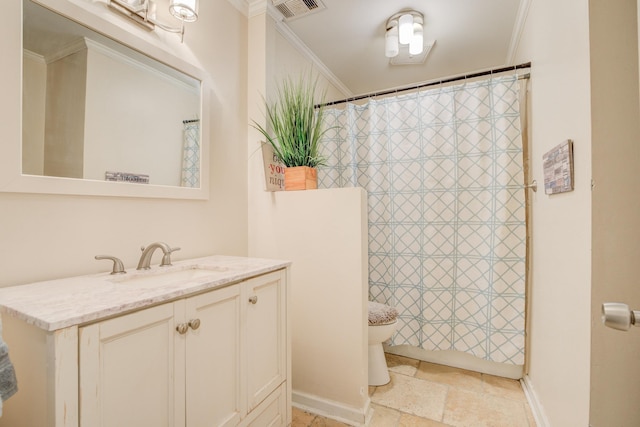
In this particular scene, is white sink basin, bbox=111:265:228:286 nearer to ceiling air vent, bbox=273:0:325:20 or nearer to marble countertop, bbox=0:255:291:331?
marble countertop, bbox=0:255:291:331

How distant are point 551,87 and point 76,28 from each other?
201 cm

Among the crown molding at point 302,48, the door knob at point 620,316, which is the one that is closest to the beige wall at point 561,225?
the door knob at point 620,316

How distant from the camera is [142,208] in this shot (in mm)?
1337

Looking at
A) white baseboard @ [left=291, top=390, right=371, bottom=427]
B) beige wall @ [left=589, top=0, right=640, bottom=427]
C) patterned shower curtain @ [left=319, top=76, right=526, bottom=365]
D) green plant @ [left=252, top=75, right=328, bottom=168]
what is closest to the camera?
beige wall @ [left=589, top=0, right=640, bottom=427]

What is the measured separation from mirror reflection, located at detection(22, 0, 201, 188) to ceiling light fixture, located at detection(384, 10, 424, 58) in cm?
143

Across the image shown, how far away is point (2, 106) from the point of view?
944mm

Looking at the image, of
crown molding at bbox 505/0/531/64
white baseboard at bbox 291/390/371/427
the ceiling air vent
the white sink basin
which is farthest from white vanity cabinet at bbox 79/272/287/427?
crown molding at bbox 505/0/531/64

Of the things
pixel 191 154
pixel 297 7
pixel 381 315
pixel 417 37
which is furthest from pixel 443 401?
pixel 297 7

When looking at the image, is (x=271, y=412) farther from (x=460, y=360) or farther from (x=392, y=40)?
(x=392, y=40)

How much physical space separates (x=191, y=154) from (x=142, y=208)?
15.4 inches

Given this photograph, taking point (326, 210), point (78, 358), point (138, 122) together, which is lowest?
point (78, 358)

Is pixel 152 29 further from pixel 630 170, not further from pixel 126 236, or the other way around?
pixel 630 170

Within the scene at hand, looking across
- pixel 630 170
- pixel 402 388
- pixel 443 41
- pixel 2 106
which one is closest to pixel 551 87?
pixel 630 170

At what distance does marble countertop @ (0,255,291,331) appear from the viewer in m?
0.68
